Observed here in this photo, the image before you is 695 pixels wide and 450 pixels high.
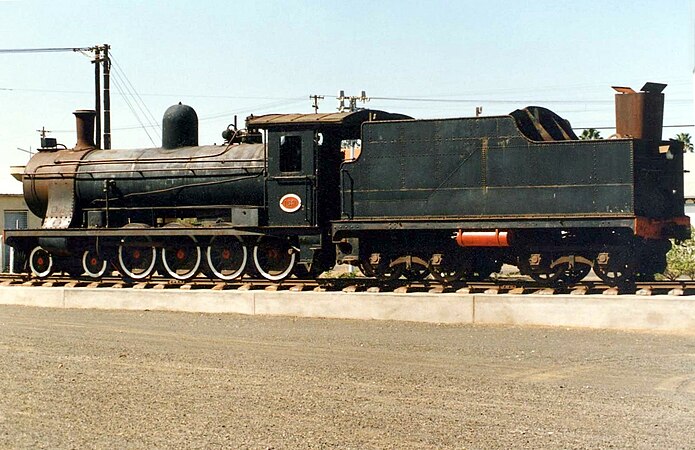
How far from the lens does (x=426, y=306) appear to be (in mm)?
12383

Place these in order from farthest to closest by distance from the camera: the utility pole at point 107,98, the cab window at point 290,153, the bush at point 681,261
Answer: the utility pole at point 107,98 < the bush at point 681,261 < the cab window at point 290,153

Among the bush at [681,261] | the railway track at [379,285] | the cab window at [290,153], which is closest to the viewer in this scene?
the railway track at [379,285]

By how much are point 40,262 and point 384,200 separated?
25.4 feet

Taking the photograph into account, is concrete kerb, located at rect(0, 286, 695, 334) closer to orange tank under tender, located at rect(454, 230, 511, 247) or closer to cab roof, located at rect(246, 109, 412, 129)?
orange tank under tender, located at rect(454, 230, 511, 247)

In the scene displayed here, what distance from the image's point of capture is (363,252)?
15.0m

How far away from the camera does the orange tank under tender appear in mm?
13648

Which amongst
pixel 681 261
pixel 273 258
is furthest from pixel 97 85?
pixel 681 261

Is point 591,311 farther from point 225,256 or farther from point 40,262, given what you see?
point 40,262

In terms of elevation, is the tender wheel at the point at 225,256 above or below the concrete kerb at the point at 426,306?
above

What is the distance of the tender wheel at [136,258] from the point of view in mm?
16875

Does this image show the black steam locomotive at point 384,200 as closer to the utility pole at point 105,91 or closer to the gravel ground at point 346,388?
the gravel ground at point 346,388

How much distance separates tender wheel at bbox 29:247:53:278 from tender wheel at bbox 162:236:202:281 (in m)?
2.83

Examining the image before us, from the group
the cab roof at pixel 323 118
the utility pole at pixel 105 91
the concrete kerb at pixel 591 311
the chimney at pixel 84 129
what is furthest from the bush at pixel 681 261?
the utility pole at pixel 105 91

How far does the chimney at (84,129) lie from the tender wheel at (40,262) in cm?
238
